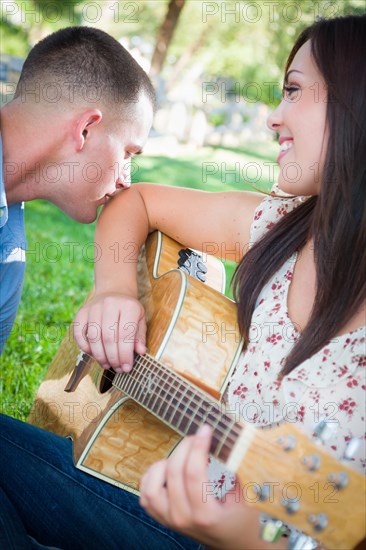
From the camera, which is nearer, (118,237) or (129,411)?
(129,411)

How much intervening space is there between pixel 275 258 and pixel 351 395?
0.47m

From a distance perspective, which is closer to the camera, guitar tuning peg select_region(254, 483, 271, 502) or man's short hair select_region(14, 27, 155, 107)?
guitar tuning peg select_region(254, 483, 271, 502)

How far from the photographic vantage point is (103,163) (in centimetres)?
227

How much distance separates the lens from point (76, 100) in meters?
2.22

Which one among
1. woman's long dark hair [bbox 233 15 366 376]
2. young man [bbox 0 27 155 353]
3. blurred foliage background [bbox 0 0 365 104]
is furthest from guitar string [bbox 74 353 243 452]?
blurred foliage background [bbox 0 0 365 104]

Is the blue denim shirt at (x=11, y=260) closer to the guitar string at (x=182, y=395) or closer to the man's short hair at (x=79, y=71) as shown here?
the man's short hair at (x=79, y=71)

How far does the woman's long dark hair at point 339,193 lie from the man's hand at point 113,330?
0.96 ft

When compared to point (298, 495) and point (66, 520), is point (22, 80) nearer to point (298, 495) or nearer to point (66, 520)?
point (66, 520)

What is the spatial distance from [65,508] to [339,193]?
102 centimetres

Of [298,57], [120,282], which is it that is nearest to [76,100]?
[120,282]

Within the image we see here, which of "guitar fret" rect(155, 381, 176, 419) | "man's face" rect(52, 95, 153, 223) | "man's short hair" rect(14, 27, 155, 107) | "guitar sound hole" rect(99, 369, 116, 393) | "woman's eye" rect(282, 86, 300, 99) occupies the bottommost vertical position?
"guitar sound hole" rect(99, 369, 116, 393)

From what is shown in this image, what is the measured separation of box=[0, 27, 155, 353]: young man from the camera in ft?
7.20

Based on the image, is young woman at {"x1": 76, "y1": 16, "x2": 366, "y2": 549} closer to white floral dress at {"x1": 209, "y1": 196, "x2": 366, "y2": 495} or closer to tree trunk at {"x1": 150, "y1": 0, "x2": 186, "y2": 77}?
white floral dress at {"x1": 209, "y1": 196, "x2": 366, "y2": 495}

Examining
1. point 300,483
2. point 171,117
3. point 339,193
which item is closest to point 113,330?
point 339,193
